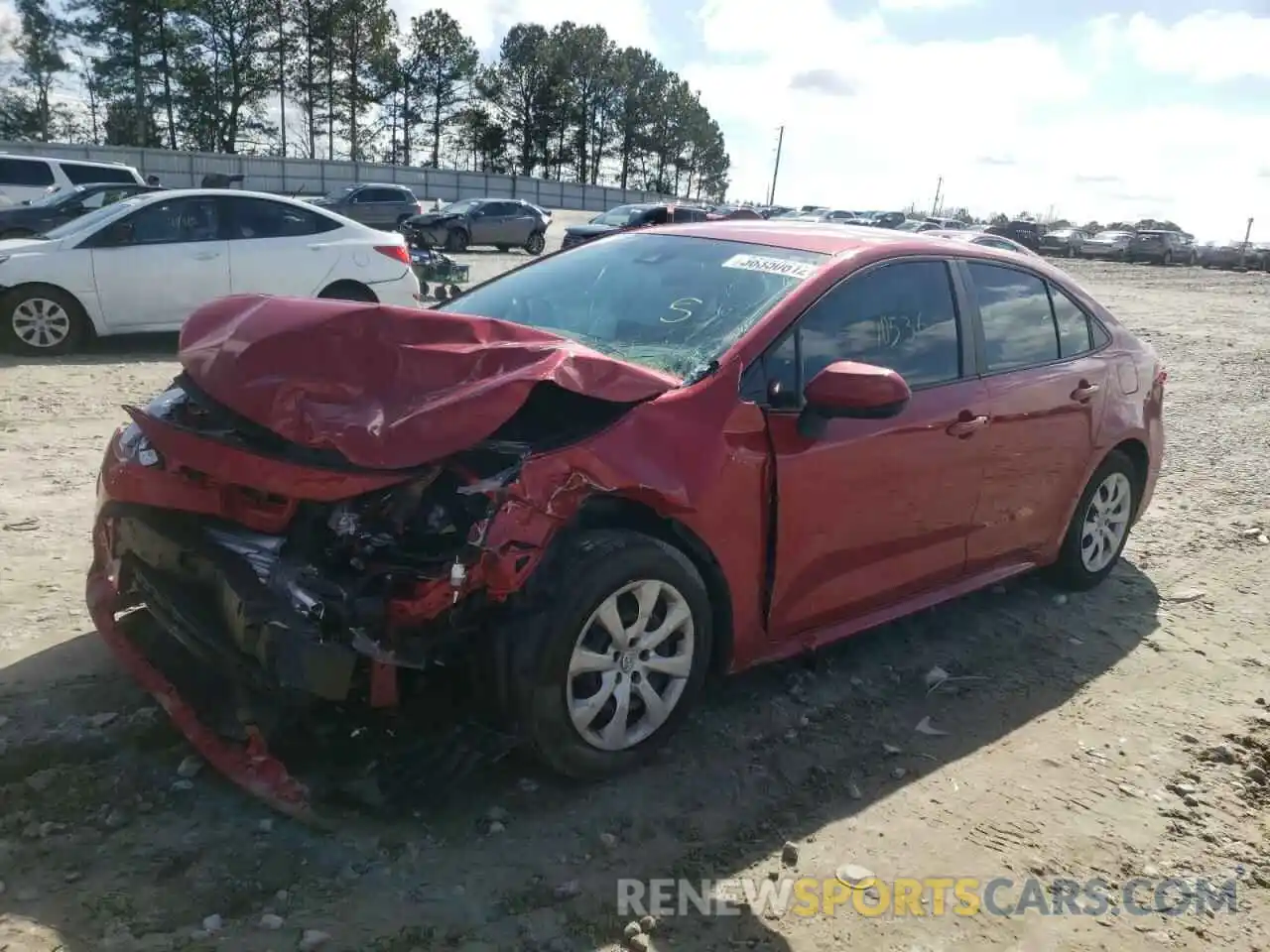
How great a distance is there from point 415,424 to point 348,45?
199 ft

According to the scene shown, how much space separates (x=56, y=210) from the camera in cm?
1541

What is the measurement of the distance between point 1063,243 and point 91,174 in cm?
3971

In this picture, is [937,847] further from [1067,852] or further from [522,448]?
[522,448]

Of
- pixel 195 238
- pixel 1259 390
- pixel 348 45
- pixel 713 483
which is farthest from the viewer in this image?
pixel 348 45

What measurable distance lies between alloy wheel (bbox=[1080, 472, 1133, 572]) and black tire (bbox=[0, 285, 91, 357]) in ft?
28.3

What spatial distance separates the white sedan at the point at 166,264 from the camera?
938 cm

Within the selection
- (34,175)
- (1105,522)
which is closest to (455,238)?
(34,175)

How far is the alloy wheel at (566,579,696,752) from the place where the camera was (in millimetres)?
3143

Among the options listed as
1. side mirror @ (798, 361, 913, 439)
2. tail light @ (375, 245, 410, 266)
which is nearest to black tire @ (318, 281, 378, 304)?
tail light @ (375, 245, 410, 266)

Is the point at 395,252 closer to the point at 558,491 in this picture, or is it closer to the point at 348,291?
the point at 348,291

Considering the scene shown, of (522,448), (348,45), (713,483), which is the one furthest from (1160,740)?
(348,45)

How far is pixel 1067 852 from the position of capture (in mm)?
3188

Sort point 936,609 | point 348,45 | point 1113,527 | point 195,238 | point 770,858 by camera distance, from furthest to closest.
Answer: point 348,45 < point 195,238 < point 1113,527 < point 936,609 < point 770,858

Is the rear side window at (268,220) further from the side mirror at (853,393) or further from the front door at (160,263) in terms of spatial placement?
the side mirror at (853,393)
